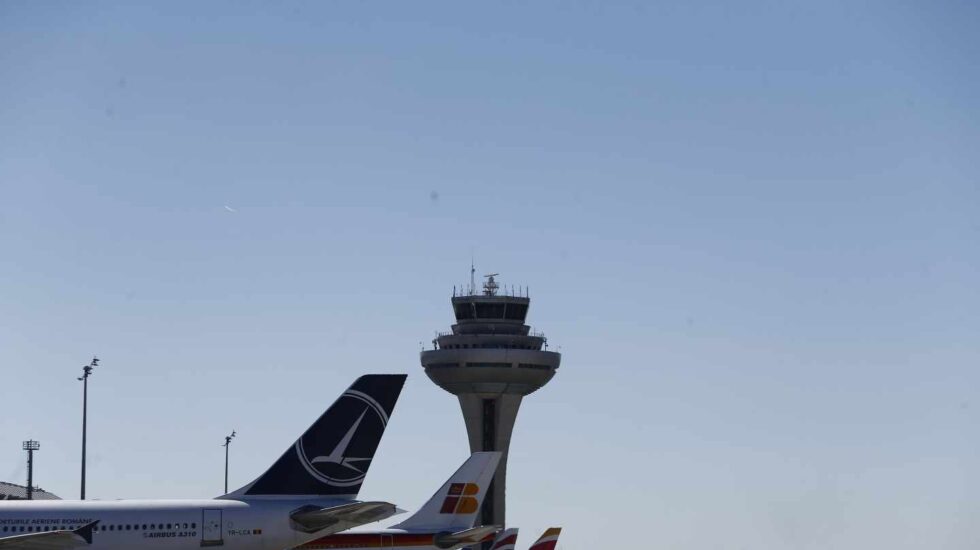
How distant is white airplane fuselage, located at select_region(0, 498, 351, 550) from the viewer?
5616 cm

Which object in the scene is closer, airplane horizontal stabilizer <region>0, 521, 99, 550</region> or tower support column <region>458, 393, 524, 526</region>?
airplane horizontal stabilizer <region>0, 521, 99, 550</region>

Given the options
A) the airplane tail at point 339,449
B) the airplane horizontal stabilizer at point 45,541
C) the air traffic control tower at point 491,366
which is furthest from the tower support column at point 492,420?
the airplane horizontal stabilizer at point 45,541

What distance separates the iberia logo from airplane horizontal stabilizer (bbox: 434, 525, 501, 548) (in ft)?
5.73

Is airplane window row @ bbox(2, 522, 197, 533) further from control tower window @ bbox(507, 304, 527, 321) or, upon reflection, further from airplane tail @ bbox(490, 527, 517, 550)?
control tower window @ bbox(507, 304, 527, 321)

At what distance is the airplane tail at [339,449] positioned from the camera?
6097cm

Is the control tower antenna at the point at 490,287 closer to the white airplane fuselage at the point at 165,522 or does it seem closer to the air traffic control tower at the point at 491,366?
the air traffic control tower at the point at 491,366

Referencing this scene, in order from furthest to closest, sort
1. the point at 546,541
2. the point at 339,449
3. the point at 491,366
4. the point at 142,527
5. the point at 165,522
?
the point at 491,366
the point at 546,541
the point at 339,449
the point at 165,522
the point at 142,527

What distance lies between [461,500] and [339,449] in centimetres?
1261

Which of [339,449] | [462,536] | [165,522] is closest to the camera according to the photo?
[165,522]

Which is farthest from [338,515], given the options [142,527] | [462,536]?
[462,536]

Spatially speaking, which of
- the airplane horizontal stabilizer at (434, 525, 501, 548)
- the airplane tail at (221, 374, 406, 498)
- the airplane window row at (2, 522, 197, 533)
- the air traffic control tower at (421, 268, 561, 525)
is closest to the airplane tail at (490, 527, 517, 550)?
the airplane horizontal stabilizer at (434, 525, 501, 548)

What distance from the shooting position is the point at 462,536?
71.1 metres

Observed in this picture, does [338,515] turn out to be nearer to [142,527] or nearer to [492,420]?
[142,527]

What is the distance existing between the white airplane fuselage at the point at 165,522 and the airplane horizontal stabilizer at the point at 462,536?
1215 cm
